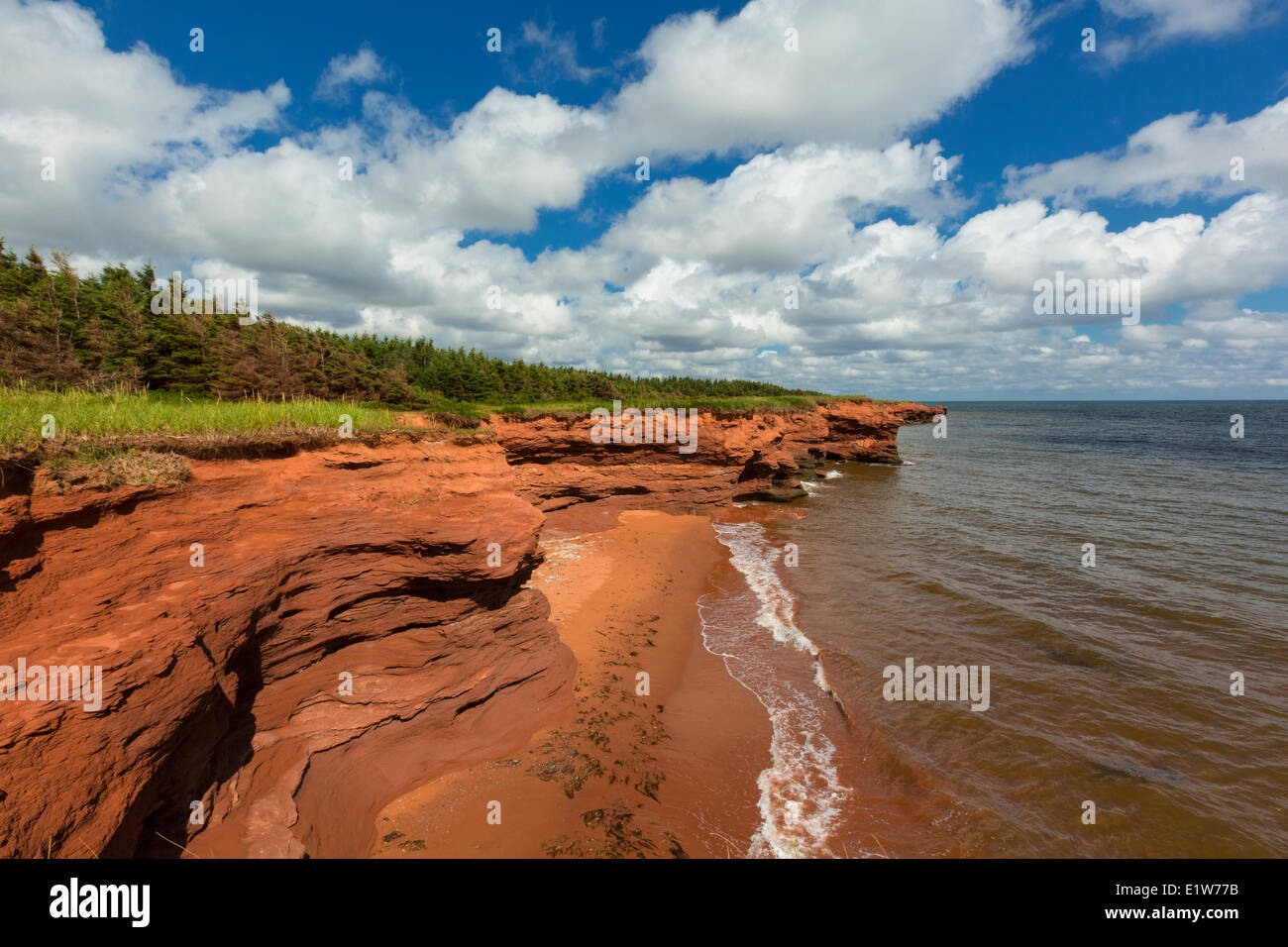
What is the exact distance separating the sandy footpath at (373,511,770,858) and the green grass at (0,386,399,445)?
21.1 ft

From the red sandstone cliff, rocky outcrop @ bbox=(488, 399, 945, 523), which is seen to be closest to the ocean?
rocky outcrop @ bbox=(488, 399, 945, 523)

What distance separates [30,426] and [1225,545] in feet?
113

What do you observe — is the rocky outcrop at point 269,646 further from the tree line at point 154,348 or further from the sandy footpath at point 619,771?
the tree line at point 154,348

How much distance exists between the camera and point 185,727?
16.3 feet

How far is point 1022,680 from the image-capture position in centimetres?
1088

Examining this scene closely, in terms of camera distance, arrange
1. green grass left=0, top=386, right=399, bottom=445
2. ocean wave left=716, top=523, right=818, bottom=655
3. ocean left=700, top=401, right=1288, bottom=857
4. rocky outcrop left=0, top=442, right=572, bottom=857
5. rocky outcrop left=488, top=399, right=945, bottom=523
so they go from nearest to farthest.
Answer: rocky outcrop left=0, top=442, right=572, bottom=857 < green grass left=0, top=386, right=399, bottom=445 < ocean left=700, top=401, right=1288, bottom=857 < ocean wave left=716, top=523, right=818, bottom=655 < rocky outcrop left=488, top=399, right=945, bottom=523

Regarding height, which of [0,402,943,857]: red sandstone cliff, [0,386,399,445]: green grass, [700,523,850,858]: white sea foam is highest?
[0,386,399,445]: green grass

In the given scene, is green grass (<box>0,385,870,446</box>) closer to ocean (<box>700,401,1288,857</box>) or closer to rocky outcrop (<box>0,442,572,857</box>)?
rocky outcrop (<box>0,442,572,857</box>)

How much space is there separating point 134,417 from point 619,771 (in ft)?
30.3

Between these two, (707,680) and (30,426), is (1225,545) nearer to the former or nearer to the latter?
(707,680)

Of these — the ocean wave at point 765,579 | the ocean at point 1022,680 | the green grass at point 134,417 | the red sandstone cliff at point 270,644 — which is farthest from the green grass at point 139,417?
the ocean wave at point 765,579

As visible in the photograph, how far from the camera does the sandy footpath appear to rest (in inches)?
257
